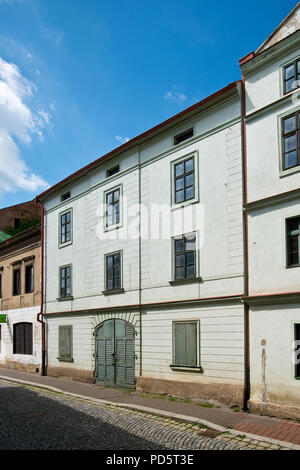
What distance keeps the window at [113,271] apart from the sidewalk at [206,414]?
13.4ft

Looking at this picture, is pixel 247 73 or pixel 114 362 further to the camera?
pixel 114 362

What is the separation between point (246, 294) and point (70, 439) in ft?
19.9

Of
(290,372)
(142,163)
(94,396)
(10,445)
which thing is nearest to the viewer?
(10,445)

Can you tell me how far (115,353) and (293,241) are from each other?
8.92 metres

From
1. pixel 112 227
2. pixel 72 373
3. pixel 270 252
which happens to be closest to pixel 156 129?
pixel 112 227

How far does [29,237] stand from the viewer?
2402 cm

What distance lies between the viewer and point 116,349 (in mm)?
16953

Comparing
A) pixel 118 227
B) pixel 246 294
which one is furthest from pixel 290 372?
pixel 118 227

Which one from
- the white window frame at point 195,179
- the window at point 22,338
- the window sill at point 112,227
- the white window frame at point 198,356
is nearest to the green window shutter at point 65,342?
the window at point 22,338

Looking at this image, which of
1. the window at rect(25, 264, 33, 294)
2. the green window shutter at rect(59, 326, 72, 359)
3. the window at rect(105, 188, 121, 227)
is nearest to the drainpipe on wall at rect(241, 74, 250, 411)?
the window at rect(105, 188, 121, 227)

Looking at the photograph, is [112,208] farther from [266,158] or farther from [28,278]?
[28,278]

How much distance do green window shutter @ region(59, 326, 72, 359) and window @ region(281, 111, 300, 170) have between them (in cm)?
1299

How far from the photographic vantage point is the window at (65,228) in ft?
68.5

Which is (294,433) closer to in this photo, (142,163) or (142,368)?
(142,368)
